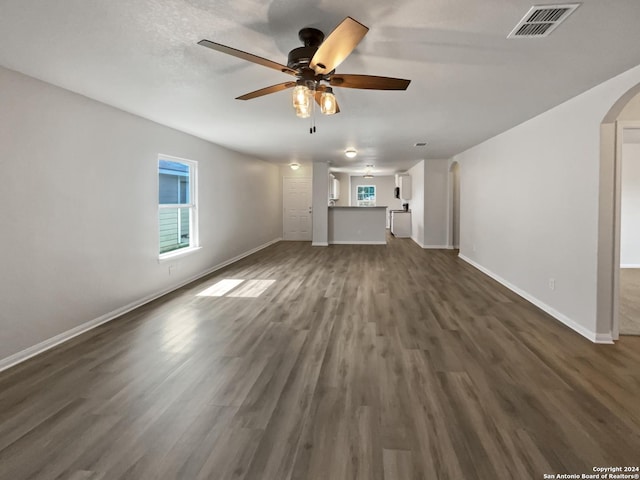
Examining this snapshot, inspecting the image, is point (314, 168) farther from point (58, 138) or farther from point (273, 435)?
point (273, 435)

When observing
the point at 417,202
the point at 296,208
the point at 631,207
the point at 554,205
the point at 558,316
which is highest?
the point at 417,202

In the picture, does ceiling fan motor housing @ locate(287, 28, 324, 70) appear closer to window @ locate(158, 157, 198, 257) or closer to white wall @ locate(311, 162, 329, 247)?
window @ locate(158, 157, 198, 257)

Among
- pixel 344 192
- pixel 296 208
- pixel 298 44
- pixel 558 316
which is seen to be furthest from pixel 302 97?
pixel 344 192

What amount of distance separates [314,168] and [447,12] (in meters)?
7.79

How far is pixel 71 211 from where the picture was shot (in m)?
3.36

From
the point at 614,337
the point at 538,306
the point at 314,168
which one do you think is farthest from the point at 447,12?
the point at 314,168

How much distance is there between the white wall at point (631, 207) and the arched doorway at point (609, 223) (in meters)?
4.03

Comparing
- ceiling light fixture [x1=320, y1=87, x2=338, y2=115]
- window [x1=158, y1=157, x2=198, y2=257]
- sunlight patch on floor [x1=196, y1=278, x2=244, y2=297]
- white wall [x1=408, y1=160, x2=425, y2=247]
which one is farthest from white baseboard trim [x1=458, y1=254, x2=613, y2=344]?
window [x1=158, y1=157, x2=198, y2=257]

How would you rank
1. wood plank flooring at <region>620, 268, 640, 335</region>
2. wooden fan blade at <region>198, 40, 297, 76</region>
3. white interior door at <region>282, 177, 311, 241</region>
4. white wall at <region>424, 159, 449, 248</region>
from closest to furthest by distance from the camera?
wooden fan blade at <region>198, 40, 297, 76</region> < wood plank flooring at <region>620, 268, 640, 335</region> < white wall at <region>424, 159, 449, 248</region> < white interior door at <region>282, 177, 311, 241</region>

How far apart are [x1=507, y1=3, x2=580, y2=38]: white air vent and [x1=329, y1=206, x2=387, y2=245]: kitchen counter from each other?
25.4 ft

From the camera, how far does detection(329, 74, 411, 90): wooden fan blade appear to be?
2197mm

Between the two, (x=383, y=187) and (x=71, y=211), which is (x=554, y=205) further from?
(x=383, y=187)

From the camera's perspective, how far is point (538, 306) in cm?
416

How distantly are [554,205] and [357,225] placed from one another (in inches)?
256
